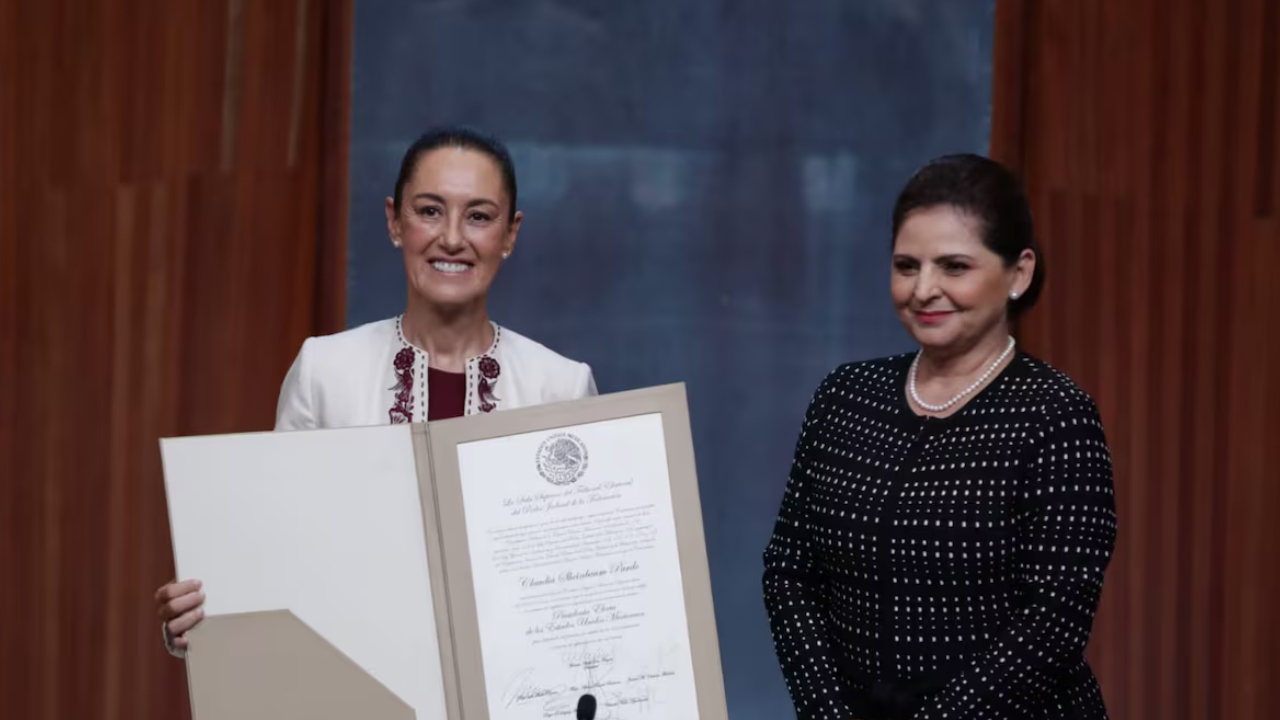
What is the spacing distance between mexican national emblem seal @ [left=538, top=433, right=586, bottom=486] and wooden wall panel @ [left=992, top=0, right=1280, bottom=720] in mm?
1818

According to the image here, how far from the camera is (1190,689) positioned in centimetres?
322

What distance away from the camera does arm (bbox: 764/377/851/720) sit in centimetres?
→ 184

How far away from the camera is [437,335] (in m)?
2.01

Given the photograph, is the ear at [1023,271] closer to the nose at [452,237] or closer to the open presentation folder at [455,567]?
the open presentation folder at [455,567]

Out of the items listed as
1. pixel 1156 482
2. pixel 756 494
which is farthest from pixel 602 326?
pixel 1156 482

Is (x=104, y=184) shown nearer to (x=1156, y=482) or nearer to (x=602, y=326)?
(x=602, y=326)

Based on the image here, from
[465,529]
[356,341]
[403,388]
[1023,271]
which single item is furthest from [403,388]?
[1023,271]

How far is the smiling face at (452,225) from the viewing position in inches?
76.7

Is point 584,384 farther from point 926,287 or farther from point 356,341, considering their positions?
point 926,287

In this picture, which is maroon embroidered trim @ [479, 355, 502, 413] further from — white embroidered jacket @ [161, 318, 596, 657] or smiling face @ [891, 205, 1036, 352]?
smiling face @ [891, 205, 1036, 352]

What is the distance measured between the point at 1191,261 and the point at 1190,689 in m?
1.01

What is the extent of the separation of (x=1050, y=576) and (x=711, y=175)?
170 centimetres

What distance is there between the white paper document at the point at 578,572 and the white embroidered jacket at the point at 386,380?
0.28 metres

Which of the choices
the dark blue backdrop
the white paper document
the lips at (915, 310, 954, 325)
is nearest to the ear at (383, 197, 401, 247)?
the white paper document
